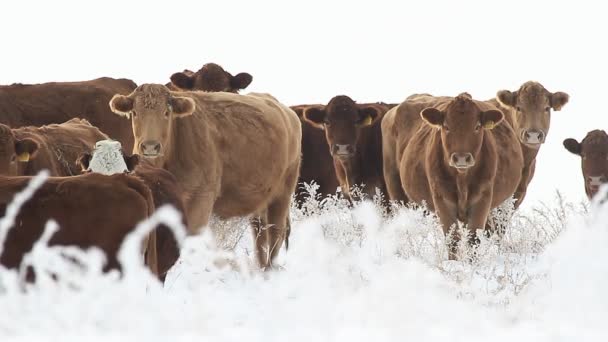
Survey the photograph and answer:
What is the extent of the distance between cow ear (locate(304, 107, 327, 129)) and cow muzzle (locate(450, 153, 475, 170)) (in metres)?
4.67

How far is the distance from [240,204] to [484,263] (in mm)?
2118

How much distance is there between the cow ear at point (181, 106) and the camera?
8.09 meters

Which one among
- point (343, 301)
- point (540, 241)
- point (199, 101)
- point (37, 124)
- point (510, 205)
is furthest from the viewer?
point (37, 124)

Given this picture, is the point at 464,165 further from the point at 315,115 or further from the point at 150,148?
the point at 315,115

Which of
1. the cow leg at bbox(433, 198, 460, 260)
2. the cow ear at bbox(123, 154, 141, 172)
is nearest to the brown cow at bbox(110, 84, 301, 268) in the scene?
the cow ear at bbox(123, 154, 141, 172)

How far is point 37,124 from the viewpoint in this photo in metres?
12.2

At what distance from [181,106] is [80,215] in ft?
9.88

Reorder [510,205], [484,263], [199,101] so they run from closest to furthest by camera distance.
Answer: [484,263] → [199,101] → [510,205]


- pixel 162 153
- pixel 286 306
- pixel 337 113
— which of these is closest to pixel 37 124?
pixel 337 113

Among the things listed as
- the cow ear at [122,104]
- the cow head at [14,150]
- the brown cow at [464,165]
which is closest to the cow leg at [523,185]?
the brown cow at [464,165]

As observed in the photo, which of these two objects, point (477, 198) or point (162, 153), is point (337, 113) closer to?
point (477, 198)

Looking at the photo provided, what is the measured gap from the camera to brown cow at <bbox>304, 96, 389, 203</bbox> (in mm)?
13344

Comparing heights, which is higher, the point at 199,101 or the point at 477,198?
the point at 199,101

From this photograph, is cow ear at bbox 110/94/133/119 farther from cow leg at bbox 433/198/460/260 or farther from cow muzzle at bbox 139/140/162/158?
cow leg at bbox 433/198/460/260
